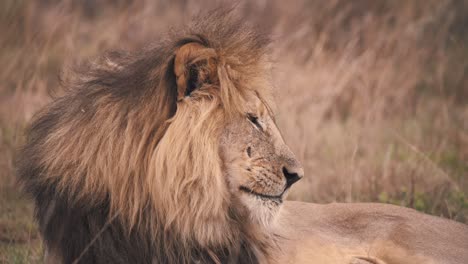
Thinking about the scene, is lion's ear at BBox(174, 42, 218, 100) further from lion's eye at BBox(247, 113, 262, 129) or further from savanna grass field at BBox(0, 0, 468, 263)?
savanna grass field at BBox(0, 0, 468, 263)

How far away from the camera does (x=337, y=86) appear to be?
7.62 meters

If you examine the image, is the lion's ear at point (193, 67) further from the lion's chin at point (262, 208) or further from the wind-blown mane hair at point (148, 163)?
the lion's chin at point (262, 208)

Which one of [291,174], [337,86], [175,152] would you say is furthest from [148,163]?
[337,86]

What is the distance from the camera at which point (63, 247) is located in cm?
300

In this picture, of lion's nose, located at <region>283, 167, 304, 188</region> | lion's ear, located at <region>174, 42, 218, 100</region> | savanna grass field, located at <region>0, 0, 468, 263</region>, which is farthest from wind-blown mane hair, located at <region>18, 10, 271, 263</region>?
savanna grass field, located at <region>0, 0, 468, 263</region>

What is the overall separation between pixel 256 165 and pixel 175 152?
352 mm

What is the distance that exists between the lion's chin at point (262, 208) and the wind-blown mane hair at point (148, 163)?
0.06 m

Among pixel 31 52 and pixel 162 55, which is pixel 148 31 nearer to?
pixel 31 52

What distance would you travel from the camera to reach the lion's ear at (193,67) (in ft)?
9.25

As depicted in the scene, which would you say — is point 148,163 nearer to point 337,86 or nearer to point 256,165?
point 256,165

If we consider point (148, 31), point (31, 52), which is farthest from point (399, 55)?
point (31, 52)

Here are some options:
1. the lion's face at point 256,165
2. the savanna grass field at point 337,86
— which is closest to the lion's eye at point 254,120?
the lion's face at point 256,165

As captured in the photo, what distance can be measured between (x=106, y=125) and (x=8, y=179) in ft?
7.65

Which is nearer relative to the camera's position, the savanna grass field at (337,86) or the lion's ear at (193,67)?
the lion's ear at (193,67)
